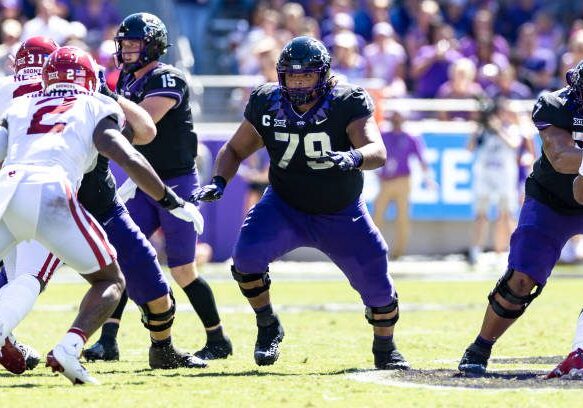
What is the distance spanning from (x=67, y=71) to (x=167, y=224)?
1720 millimetres

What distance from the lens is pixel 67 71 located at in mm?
6527

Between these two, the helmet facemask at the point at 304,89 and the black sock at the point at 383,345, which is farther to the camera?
the black sock at the point at 383,345

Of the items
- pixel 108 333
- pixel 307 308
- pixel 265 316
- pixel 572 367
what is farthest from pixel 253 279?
pixel 307 308

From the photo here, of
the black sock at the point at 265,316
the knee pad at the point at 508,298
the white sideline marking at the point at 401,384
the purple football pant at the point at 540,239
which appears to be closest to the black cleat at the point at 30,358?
the black sock at the point at 265,316

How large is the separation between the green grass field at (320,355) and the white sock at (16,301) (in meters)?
0.33

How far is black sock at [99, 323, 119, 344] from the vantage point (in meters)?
8.02

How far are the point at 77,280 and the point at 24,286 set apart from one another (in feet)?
25.8

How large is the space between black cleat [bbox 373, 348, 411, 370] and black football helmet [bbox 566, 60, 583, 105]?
1.76 m

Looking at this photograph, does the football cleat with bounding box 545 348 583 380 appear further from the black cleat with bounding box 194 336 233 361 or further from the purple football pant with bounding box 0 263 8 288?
the purple football pant with bounding box 0 263 8 288

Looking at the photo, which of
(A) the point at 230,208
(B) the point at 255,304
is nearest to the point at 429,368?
(B) the point at 255,304

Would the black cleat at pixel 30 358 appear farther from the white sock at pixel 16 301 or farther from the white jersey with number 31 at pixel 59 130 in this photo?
the white jersey with number 31 at pixel 59 130

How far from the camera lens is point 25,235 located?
6.22 m

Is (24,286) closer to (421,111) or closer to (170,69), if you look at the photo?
(170,69)

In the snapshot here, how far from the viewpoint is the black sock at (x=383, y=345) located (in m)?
7.24
